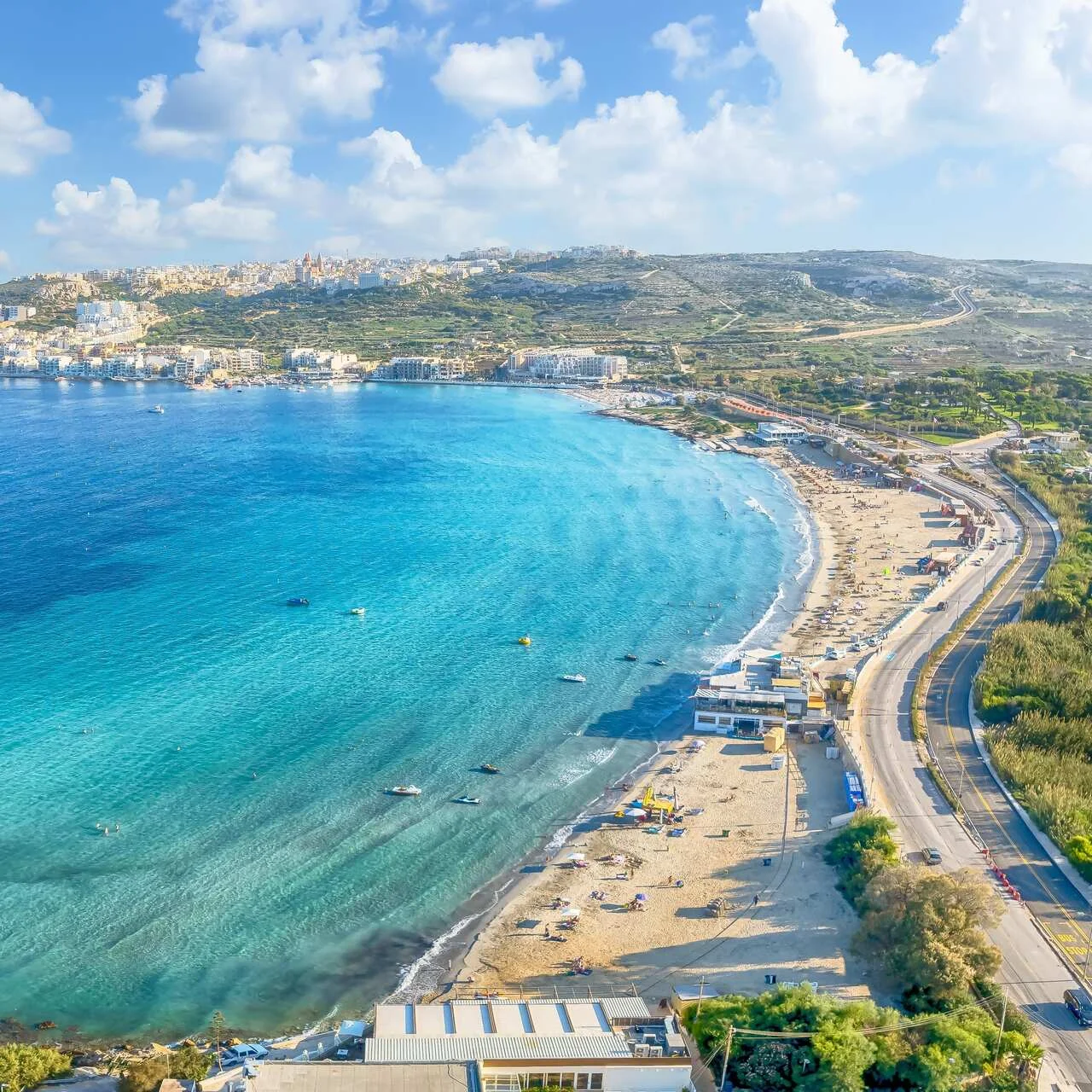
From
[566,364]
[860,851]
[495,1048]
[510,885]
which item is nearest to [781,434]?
[566,364]

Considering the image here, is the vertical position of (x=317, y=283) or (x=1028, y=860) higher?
(x=317, y=283)

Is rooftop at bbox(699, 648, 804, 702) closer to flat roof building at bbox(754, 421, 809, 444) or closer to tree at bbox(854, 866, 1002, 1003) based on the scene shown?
tree at bbox(854, 866, 1002, 1003)

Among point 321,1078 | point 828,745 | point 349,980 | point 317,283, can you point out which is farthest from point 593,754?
point 317,283

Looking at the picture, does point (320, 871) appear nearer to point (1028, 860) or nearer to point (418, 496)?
point (1028, 860)

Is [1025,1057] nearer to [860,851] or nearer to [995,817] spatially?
[860,851]

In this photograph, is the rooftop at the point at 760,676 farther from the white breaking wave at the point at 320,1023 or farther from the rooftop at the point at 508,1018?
the white breaking wave at the point at 320,1023

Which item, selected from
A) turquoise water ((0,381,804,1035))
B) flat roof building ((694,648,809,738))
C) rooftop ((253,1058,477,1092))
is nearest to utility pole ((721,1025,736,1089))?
rooftop ((253,1058,477,1092))

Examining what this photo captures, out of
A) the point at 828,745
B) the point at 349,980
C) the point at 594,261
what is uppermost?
the point at 594,261
